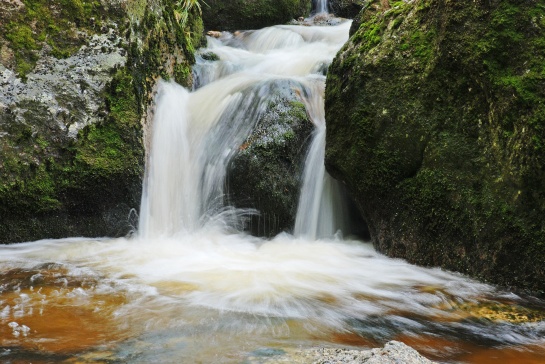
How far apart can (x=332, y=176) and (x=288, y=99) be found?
1330 millimetres

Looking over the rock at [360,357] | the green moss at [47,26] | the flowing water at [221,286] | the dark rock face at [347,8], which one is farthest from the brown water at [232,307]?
the dark rock face at [347,8]

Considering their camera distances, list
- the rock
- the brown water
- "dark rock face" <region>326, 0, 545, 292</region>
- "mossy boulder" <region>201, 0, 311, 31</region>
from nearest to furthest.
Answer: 1. the rock
2. the brown water
3. "dark rock face" <region>326, 0, 545, 292</region>
4. "mossy boulder" <region>201, 0, 311, 31</region>

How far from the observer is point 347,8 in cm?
1327

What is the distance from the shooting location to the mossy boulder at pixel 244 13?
1133cm

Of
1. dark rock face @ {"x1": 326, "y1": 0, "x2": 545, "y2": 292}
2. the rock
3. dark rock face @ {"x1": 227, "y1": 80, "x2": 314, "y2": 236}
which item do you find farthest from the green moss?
the rock

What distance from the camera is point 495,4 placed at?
3762 millimetres

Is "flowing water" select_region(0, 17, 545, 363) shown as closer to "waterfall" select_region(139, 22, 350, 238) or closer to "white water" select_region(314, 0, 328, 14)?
"waterfall" select_region(139, 22, 350, 238)

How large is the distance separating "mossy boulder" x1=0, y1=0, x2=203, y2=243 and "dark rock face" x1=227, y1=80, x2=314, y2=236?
3.89ft

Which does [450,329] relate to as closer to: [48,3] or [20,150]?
[20,150]

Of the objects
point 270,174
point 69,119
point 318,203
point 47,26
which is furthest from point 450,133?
point 47,26

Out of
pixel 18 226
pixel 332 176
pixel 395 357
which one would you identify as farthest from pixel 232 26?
pixel 395 357

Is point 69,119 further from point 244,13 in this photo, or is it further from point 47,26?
point 244,13

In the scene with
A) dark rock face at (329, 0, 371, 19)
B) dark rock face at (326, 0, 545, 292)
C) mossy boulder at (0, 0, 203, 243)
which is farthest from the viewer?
dark rock face at (329, 0, 371, 19)

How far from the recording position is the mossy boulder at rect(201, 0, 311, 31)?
11328 mm
